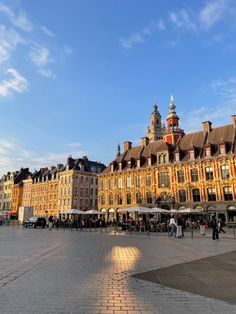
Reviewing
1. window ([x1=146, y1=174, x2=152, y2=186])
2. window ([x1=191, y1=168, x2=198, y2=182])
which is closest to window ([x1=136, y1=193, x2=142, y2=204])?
window ([x1=146, y1=174, x2=152, y2=186])

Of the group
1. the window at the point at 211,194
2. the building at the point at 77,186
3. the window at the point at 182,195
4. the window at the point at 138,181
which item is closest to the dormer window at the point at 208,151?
the window at the point at 211,194

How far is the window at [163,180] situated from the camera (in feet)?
147

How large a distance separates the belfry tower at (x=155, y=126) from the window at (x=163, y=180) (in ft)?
180

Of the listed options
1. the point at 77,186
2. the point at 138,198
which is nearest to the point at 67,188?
the point at 77,186

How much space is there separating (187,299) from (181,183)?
38583mm

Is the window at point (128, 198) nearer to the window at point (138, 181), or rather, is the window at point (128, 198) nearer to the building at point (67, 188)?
the window at point (138, 181)

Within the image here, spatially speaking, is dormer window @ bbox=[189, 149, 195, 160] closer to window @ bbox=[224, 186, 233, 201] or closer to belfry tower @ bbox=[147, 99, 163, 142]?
window @ bbox=[224, 186, 233, 201]

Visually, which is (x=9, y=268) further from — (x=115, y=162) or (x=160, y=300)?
(x=115, y=162)

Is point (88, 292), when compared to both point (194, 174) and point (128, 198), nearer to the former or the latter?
point (194, 174)

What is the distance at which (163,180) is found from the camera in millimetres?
45469

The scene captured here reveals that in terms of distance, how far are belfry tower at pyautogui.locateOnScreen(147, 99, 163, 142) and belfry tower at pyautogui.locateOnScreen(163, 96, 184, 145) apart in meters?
46.0

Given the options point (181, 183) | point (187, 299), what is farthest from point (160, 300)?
point (181, 183)

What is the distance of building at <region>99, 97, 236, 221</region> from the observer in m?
38.8

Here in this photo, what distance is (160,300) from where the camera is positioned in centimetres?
547
